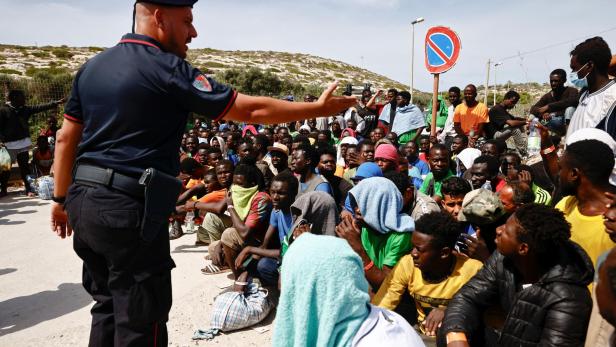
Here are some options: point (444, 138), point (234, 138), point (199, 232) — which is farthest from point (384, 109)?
point (199, 232)

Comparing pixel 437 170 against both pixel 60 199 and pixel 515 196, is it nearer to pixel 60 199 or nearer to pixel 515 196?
pixel 515 196

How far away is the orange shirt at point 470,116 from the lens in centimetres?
723

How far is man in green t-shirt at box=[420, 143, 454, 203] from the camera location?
4641mm

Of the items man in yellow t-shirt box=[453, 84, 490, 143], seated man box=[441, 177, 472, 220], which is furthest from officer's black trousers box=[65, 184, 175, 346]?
man in yellow t-shirt box=[453, 84, 490, 143]

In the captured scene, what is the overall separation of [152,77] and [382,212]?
1.95 metres

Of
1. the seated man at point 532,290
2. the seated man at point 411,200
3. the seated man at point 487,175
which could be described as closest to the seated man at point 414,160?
the seated man at point 487,175

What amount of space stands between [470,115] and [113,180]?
263 inches

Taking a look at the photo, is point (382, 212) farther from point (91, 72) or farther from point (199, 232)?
point (199, 232)

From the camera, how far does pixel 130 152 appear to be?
176 cm

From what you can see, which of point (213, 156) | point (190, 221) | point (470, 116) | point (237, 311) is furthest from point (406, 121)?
point (237, 311)

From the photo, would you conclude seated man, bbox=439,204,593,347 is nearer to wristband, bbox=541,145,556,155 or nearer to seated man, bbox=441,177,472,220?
seated man, bbox=441,177,472,220

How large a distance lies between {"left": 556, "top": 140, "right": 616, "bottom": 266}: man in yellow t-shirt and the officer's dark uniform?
2000 mm

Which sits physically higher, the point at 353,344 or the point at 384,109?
the point at 384,109

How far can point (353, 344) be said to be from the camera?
4.27 feet
